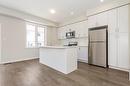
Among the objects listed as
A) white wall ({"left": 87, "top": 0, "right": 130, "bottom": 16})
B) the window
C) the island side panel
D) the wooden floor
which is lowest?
the wooden floor

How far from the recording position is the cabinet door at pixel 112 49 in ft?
11.5

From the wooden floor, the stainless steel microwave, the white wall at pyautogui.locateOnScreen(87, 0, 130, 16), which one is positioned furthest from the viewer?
the stainless steel microwave

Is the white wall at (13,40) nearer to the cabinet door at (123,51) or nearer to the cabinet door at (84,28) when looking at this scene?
the cabinet door at (84,28)

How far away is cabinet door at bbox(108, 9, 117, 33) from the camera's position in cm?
352

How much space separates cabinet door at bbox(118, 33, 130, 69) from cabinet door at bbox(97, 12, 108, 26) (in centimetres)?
84

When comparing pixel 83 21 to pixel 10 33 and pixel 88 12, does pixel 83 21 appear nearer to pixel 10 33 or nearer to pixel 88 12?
pixel 88 12

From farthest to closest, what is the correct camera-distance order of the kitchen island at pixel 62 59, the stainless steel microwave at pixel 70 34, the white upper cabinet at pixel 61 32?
the white upper cabinet at pixel 61 32
the stainless steel microwave at pixel 70 34
the kitchen island at pixel 62 59

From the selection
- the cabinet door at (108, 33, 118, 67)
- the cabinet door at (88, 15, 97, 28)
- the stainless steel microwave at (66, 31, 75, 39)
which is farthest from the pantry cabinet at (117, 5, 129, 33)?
the stainless steel microwave at (66, 31, 75, 39)

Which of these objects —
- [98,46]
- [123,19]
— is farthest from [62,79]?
[123,19]

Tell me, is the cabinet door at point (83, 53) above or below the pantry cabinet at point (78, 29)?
below

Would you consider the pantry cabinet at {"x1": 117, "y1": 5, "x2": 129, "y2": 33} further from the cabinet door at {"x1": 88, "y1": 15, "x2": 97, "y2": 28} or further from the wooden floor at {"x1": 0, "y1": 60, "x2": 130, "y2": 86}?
the wooden floor at {"x1": 0, "y1": 60, "x2": 130, "y2": 86}

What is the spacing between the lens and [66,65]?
306 centimetres

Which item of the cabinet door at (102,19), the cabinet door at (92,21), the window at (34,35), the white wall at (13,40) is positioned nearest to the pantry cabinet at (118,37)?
the cabinet door at (102,19)

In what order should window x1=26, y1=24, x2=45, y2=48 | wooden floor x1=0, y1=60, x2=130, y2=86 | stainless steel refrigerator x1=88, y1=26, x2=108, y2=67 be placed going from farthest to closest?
window x1=26, y1=24, x2=45, y2=48, stainless steel refrigerator x1=88, y1=26, x2=108, y2=67, wooden floor x1=0, y1=60, x2=130, y2=86
